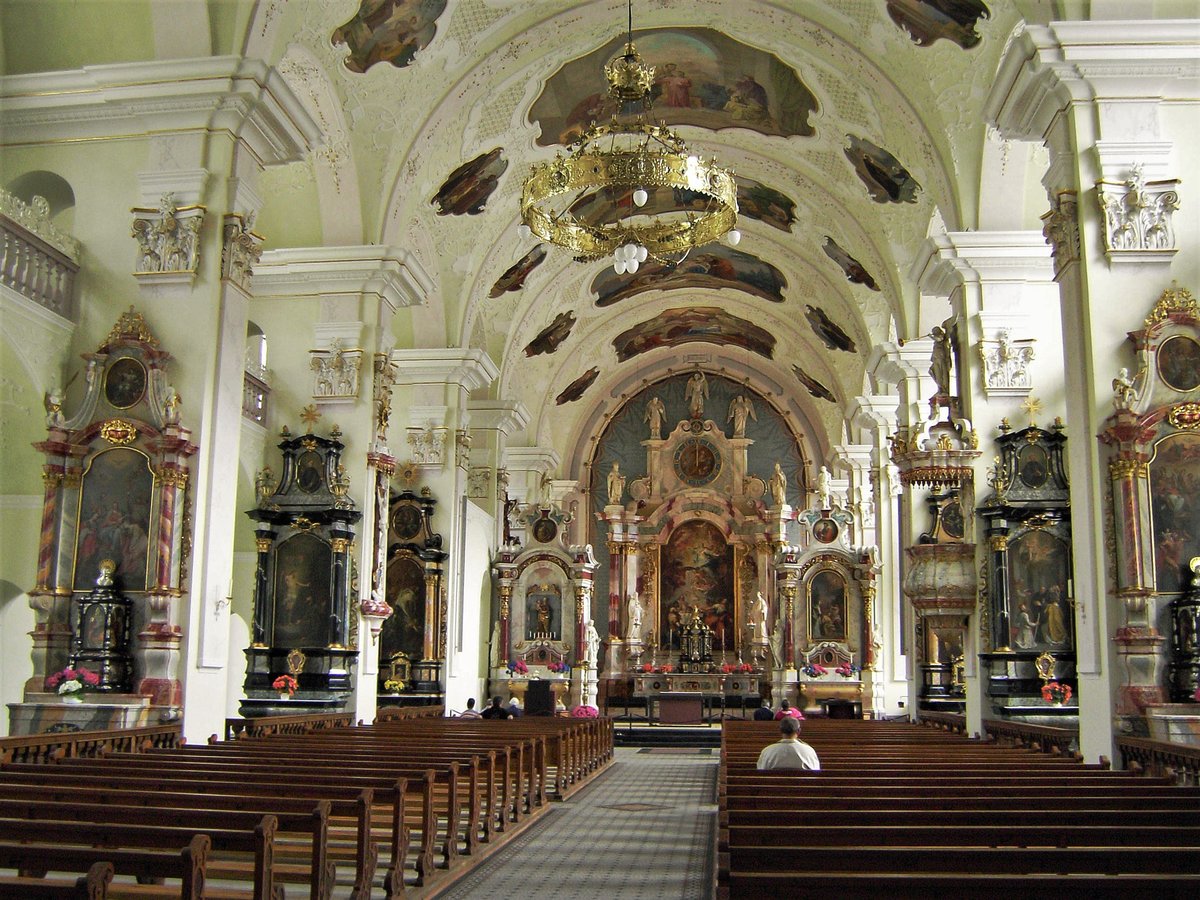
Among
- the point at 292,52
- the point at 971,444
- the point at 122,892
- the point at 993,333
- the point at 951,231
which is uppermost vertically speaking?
the point at 292,52

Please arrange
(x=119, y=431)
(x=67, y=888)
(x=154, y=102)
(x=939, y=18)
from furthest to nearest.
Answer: (x=939, y=18)
(x=154, y=102)
(x=119, y=431)
(x=67, y=888)

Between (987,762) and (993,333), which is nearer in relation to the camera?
(987,762)

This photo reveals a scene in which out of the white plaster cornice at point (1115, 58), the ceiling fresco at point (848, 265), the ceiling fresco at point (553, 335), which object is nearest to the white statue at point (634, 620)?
the ceiling fresco at point (553, 335)

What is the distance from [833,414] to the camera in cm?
2870

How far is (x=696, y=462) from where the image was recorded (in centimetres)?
3042

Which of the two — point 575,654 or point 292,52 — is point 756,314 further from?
point 292,52

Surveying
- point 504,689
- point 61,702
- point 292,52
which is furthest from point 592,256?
point 504,689

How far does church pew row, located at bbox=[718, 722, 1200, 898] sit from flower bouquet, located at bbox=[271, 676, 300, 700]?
318 inches

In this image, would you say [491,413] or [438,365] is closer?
[438,365]

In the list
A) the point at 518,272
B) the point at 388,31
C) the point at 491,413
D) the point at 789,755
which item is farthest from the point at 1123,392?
the point at 491,413

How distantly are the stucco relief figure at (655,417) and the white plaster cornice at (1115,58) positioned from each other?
20827mm

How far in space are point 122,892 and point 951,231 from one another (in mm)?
11605

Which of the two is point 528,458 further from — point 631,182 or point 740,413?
point 631,182

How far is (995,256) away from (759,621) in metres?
15.8
